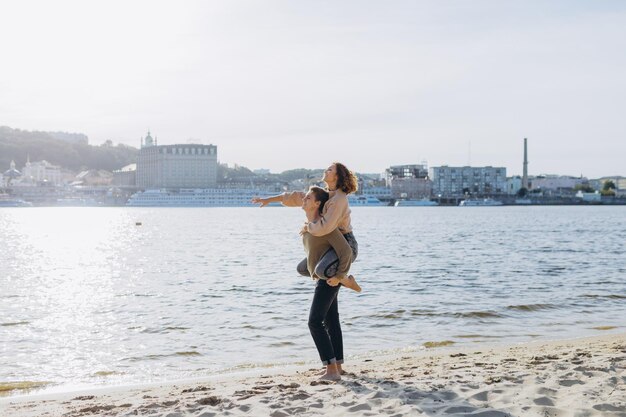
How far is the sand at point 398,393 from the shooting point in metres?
6.21

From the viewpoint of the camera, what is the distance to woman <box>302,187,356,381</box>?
6809 mm

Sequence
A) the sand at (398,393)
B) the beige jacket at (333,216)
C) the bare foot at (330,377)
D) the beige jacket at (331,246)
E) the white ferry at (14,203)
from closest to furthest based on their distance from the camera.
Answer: the sand at (398,393), the beige jacket at (333,216), the beige jacket at (331,246), the bare foot at (330,377), the white ferry at (14,203)

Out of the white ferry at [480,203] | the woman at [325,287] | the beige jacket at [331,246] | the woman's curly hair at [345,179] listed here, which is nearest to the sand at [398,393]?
the woman at [325,287]

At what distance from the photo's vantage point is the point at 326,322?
7.40 meters

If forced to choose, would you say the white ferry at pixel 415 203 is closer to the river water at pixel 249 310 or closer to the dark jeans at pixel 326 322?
the river water at pixel 249 310

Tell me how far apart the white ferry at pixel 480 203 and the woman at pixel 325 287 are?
604ft

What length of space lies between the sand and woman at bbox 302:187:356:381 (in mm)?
278

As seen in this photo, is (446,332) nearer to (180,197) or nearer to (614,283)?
(614,283)

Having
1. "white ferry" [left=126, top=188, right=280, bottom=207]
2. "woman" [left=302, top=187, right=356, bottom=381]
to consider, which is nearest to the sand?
"woman" [left=302, top=187, right=356, bottom=381]

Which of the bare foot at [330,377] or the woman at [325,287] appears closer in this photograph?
the woman at [325,287]

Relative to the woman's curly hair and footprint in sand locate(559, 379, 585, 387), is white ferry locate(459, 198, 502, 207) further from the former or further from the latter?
the woman's curly hair

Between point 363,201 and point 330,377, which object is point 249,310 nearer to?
point 330,377

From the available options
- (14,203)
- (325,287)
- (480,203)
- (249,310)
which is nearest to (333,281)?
(325,287)

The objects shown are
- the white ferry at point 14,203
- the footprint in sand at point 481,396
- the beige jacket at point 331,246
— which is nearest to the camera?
the footprint in sand at point 481,396
